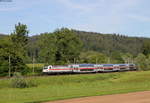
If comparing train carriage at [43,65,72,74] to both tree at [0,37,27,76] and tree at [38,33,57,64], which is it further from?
tree at [38,33,57,64]

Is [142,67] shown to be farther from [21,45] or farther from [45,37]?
[21,45]

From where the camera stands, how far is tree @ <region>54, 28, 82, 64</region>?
101250mm

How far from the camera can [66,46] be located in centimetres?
10375

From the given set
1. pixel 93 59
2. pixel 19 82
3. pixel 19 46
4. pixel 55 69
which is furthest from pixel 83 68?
pixel 93 59

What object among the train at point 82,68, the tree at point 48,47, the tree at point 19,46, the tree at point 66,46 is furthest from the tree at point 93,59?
the tree at point 19,46

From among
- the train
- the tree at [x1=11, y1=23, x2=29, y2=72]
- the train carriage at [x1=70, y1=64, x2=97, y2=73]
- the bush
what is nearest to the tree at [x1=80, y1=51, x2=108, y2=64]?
the train

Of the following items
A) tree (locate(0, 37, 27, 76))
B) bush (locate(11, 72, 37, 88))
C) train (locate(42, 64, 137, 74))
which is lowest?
bush (locate(11, 72, 37, 88))

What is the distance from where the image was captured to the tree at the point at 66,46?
10125 centimetres

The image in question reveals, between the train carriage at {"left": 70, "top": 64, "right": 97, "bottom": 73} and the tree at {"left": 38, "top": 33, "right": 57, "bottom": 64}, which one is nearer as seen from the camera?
the train carriage at {"left": 70, "top": 64, "right": 97, "bottom": 73}

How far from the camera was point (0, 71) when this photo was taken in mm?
72750

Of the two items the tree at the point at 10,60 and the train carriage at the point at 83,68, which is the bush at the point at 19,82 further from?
the train carriage at the point at 83,68

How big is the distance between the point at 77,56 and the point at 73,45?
5.03 m

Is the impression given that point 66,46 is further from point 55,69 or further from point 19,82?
point 19,82

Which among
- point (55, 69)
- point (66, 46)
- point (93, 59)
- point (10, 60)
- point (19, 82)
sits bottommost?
point (19, 82)
